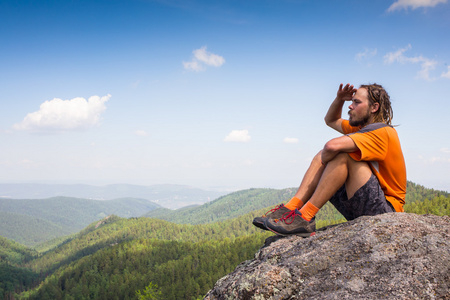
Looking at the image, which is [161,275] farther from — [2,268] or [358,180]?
[2,268]

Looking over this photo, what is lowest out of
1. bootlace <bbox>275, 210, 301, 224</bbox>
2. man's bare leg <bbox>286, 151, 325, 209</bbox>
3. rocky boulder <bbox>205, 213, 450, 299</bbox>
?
rocky boulder <bbox>205, 213, 450, 299</bbox>

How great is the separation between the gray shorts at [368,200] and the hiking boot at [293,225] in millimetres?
674

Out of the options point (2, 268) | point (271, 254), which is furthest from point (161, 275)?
point (2, 268)

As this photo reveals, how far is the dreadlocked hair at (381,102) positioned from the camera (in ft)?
15.7

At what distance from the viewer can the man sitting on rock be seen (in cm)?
418

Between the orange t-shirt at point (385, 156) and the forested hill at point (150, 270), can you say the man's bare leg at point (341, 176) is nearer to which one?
the orange t-shirt at point (385, 156)

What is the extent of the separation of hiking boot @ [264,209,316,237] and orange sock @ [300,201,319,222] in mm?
58

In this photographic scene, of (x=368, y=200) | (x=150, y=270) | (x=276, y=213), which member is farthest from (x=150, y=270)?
(x=368, y=200)

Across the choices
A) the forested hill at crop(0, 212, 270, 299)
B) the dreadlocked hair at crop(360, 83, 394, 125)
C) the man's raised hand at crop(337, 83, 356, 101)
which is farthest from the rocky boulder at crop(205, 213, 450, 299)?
the forested hill at crop(0, 212, 270, 299)

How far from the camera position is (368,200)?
4.44 meters

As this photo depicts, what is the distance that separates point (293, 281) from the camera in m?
3.26

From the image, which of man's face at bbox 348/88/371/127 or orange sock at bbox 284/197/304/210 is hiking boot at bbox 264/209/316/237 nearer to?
orange sock at bbox 284/197/304/210

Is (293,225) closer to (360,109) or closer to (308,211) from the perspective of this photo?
(308,211)

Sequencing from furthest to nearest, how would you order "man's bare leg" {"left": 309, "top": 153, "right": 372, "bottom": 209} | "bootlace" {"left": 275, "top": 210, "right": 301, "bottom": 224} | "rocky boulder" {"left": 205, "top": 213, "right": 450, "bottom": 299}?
"bootlace" {"left": 275, "top": 210, "right": 301, "bottom": 224} → "man's bare leg" {"left": 309, "top": 153, "right": 372, "bottom": 209} → "rocky boulder" {"left": 205, "top": 213, "right": 450, "bottom": 299}
